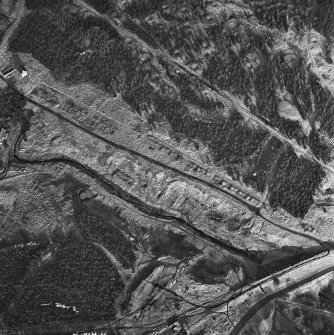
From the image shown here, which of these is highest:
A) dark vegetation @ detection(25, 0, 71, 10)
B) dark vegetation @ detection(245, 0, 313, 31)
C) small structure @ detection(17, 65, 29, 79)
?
dark vegetation @ detection(245, 0, 313, 31)

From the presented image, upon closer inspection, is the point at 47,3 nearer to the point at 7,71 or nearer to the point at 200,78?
the point at 7,71

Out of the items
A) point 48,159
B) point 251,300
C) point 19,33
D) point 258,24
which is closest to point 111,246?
point 48,159

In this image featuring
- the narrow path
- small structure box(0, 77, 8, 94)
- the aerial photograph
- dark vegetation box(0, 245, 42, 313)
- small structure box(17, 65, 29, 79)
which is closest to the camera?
dark vegetation box(0, 245, 42, 313)

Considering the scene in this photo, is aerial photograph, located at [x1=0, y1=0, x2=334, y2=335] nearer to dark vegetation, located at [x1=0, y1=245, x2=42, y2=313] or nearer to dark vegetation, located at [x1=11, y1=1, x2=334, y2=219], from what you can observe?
dark vegetation, located at [x1=11, y1=1, x2=334, y2=219]

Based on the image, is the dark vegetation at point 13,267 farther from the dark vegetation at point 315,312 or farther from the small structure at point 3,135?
the dark vegetation at point 315,312

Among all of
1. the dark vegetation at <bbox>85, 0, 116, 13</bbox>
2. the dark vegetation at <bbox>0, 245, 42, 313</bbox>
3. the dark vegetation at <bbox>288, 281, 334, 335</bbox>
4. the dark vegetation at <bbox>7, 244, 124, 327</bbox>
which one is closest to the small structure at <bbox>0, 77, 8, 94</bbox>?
the dark vegetation at <bbox>85, 0, 116, 13</bbox>

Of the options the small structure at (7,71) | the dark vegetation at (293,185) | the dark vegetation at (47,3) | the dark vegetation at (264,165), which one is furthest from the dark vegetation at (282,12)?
the small structure at (7,71)
